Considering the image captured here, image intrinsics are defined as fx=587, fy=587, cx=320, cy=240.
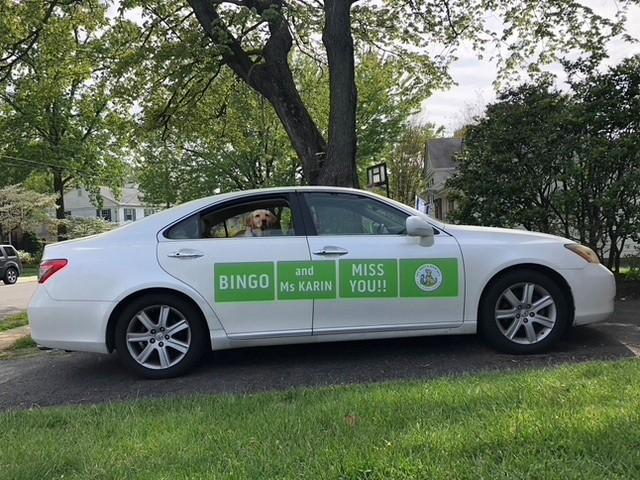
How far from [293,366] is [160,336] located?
47.3 inches

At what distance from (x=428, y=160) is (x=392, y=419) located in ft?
125

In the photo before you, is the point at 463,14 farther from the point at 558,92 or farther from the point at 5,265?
the point at 5,265

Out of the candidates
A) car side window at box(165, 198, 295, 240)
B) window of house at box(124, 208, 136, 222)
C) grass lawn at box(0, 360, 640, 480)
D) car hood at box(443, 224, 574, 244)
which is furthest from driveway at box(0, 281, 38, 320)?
window of house at box(124, 208, 136, 222)

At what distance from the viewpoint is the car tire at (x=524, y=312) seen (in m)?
5.21

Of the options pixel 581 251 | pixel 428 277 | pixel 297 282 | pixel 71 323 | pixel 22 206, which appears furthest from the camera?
pixel 22 206

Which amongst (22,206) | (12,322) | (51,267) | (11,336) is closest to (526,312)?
(51,267)

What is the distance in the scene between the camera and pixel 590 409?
3.33 meters

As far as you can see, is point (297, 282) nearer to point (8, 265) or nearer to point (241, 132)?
point (241, 132)

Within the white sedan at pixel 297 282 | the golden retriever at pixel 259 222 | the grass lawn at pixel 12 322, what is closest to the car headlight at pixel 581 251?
the white sedan at pixel 297 282

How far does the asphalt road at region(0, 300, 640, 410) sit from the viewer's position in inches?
187

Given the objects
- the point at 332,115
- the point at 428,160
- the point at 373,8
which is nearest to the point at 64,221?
the point at 428,160

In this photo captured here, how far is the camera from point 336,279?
5051 millimetres

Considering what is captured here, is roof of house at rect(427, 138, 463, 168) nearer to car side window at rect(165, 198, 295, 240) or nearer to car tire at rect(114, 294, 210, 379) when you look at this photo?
car side window at rect(165, 198, 295, 240)

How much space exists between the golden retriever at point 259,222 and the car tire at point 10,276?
22.5 meters
